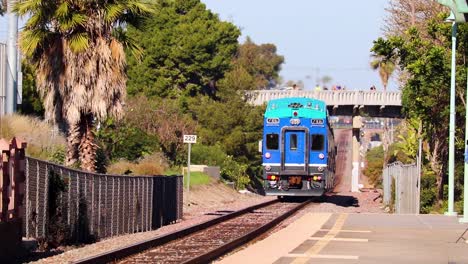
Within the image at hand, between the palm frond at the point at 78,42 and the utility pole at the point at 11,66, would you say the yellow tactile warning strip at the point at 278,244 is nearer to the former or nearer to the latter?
the palm frond at the point at 78,42

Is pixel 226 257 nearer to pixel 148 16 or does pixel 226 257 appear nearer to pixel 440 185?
pixel 148 16

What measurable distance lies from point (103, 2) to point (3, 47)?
14427 millimetres

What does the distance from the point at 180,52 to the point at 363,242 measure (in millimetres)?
58509

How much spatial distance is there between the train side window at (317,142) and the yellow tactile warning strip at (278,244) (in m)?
10.8

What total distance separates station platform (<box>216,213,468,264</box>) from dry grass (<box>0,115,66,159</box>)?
11.7m

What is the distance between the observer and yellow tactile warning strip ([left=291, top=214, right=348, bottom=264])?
15.3 metres

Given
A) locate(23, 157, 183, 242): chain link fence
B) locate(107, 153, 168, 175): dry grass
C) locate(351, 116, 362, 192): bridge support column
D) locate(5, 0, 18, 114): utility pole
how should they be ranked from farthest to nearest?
1. locate(351, 116, 362, 192): bridge support column
2. locate(107, 153, 168, 175): dry grass
3. locate(5, 0, 18, 114): utility pole
4. locate(23, 157, 183, 242): chain link fence

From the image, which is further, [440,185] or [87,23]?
[440,185]

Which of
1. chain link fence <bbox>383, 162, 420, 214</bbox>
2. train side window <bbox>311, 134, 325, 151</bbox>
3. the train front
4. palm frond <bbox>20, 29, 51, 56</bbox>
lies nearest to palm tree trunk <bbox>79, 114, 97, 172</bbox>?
palm frond <bbox>20, 29, 51, 56</bbox>

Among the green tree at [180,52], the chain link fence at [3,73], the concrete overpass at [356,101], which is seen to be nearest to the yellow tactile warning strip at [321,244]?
the chain link fence at [3,73]

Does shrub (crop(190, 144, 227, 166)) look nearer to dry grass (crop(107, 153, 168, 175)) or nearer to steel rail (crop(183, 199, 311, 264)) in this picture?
dry grass (crop(107, 153, 168, 175))

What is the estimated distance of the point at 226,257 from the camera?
16.5 metres

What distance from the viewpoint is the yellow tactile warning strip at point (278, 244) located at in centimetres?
1584

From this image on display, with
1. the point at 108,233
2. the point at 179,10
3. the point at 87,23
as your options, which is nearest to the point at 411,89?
the point at 87,23
